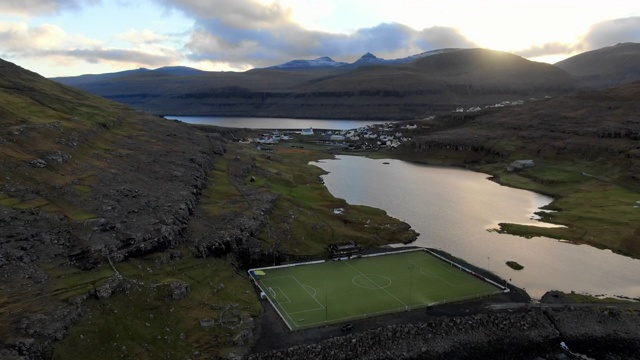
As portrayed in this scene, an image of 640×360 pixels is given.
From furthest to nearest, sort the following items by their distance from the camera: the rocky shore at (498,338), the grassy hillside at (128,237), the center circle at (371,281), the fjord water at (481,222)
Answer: the fjord water at (481,222) < the center circle at (371,281) < the rocky shore at (498,338) < the grassy hillside at (128,237)

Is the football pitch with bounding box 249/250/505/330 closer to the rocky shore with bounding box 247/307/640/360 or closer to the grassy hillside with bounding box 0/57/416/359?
the grassy hillside with bounding box 0/57/416/359

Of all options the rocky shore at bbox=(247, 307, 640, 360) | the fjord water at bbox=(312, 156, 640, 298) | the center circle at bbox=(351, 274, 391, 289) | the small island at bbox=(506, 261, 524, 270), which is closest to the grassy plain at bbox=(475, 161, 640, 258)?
the fjord water at bbox=(312, 156, 640, 298)

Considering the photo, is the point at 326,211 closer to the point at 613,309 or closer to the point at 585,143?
the point at 613,309

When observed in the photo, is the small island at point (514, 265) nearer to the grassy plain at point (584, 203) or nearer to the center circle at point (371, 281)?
the grassy plain at point (584, 203)

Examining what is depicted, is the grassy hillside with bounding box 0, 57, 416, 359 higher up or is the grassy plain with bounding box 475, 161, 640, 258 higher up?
the grassy hillside with bounding box 0, 57, 416, 359

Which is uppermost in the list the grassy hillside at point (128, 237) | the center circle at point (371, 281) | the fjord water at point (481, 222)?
the grassy hillside at point (128, 237)

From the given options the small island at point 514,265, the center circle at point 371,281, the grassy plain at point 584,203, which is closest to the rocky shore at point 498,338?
the center circle at point 371,281

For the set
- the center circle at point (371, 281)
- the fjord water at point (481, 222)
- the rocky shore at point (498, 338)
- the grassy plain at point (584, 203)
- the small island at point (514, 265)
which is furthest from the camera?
the grassy plain at point (584, 203)

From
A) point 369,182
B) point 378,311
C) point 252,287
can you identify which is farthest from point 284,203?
point 369,182
